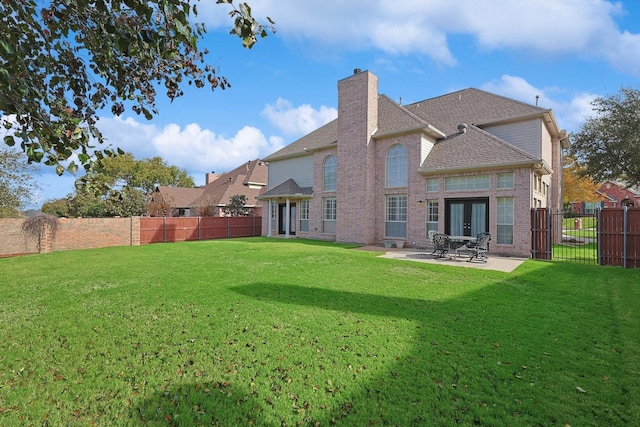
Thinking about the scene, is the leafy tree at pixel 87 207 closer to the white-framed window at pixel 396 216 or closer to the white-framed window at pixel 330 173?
the white-framed window at pixel 330 173

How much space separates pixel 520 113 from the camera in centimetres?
1695

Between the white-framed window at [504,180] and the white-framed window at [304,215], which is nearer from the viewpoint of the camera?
the white-framed window at [504,180]

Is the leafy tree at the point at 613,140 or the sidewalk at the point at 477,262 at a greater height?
the leafy tree at the point at 613,140

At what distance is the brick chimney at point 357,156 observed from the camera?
18109 mm

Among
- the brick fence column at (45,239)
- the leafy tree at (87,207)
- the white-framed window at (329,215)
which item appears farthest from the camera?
the leafy tree at (87,207)

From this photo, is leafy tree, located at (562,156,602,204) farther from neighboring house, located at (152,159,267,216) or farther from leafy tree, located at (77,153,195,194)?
leafy tree, located at (77,153,195,194)

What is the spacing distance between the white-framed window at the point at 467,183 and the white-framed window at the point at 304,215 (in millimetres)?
9778

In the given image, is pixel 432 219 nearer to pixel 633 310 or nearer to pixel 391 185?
pixel 391 185

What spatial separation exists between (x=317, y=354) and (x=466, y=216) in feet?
42.9

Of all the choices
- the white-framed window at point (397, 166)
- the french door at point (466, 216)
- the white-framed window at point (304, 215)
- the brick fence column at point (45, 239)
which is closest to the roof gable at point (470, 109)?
the white-framed window at point (397, 166)

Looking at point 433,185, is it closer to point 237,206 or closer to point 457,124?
point 457,124

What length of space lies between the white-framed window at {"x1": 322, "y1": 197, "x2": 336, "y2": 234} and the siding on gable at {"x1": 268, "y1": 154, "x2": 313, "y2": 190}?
97.1 inches

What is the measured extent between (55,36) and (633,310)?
Answer: 33.0ft

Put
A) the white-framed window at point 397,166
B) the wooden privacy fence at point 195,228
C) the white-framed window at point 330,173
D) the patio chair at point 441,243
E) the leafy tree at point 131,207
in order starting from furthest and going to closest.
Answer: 1. the leafy tree at point 131,207
2. the wooden privacy fence at point 195,228
3. the white-framed window at point 330,173
4. the white-framed window at point 397,166
5. the patio chair at point 441,243
